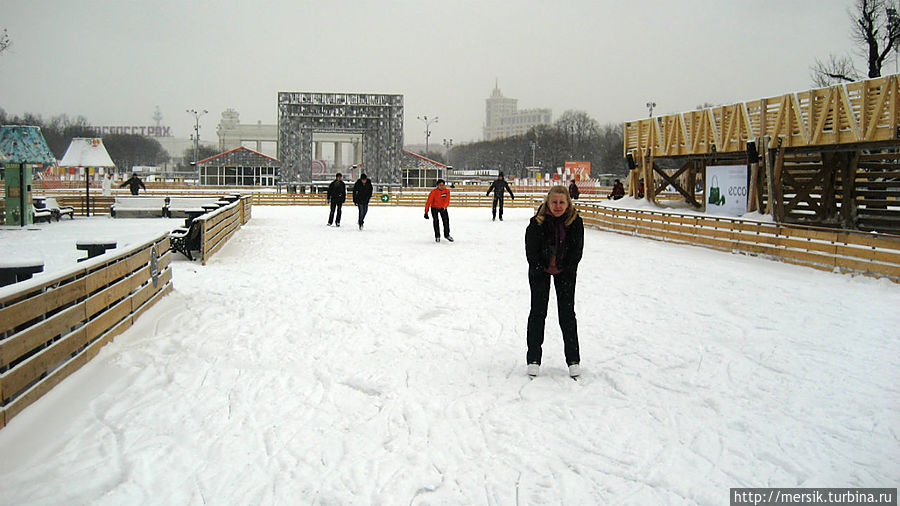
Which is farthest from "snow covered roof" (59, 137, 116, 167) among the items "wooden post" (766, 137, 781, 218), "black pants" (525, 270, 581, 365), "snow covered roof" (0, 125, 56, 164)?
"black pants" (525, 270, 581, 365)

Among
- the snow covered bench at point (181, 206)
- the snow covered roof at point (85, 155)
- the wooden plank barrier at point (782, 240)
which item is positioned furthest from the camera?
the snow covered bench at point (181, 206)

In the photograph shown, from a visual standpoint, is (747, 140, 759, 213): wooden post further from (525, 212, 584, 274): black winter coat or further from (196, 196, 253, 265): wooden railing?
(525, 212, 584, 274): black winter coat

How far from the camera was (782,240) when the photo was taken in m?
14.1

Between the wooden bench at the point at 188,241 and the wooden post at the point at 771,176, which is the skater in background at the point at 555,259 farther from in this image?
the wooden post at the point at 771,176

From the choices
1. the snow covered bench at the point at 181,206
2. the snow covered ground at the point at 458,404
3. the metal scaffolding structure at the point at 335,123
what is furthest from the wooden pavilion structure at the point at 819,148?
the metal scaffolding structure at the point at 335,123

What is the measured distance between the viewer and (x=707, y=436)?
4598 millimetres

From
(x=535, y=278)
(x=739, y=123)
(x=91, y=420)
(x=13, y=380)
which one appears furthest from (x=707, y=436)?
(x=739, y=123)

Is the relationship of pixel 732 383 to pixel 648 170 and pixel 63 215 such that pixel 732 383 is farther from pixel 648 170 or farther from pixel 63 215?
pixel 63 215

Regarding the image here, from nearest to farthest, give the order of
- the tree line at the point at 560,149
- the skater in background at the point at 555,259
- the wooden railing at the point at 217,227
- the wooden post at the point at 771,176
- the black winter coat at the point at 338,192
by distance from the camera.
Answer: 1. the skater in background at the point at 555,259
2. the wooden railing at the point at 217,227
3. the wooden post at the point at 771,176
4. the black winter coat at the point at 338,192
5. the tree line at the point at 560,149

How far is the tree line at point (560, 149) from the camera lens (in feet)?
298

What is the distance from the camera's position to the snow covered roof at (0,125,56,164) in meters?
19.2

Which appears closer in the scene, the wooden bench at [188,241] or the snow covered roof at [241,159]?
the wooden bench at [188,241]

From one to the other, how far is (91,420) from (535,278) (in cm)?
358

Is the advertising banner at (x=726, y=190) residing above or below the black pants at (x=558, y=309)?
above
